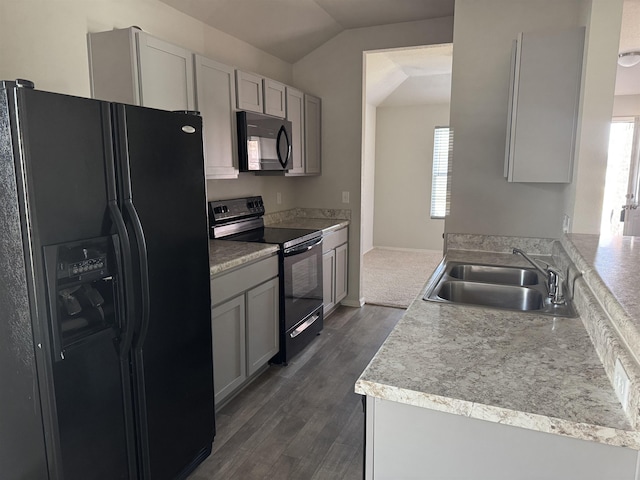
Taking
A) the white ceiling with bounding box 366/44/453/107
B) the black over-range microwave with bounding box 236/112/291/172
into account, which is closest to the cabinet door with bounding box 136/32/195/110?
the black over-range microwave with bounding box 236/112/291/172

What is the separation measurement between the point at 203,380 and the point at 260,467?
0.52m

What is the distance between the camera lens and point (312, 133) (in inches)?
166

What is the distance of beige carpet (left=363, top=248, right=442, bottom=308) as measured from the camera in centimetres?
492

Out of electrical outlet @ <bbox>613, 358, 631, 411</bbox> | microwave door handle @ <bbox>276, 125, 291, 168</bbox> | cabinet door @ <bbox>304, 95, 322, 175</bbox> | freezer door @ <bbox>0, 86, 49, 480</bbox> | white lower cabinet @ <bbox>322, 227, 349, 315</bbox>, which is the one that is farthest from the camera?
cabinet door @ <bbox>304, 95, 322, 175</bbox>

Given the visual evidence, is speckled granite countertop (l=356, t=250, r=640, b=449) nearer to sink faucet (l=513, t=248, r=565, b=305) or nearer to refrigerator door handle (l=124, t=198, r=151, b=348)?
sink faucet (l=513, t=248, r=565, b=305)

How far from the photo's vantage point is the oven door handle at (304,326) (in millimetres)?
3280

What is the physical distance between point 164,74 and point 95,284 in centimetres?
139

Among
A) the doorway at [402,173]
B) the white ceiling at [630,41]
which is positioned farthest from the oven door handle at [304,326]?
the white ceiling at [630,41]

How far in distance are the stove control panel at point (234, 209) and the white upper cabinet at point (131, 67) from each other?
998mm

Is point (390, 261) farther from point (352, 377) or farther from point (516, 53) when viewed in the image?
point (516, 53)

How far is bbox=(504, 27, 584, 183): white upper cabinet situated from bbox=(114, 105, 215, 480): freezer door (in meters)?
1.66

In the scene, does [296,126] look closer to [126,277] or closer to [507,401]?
[126,277]

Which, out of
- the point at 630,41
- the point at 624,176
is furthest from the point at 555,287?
the point at 624,176

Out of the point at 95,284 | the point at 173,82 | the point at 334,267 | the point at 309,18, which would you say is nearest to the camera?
the point at 95,284
